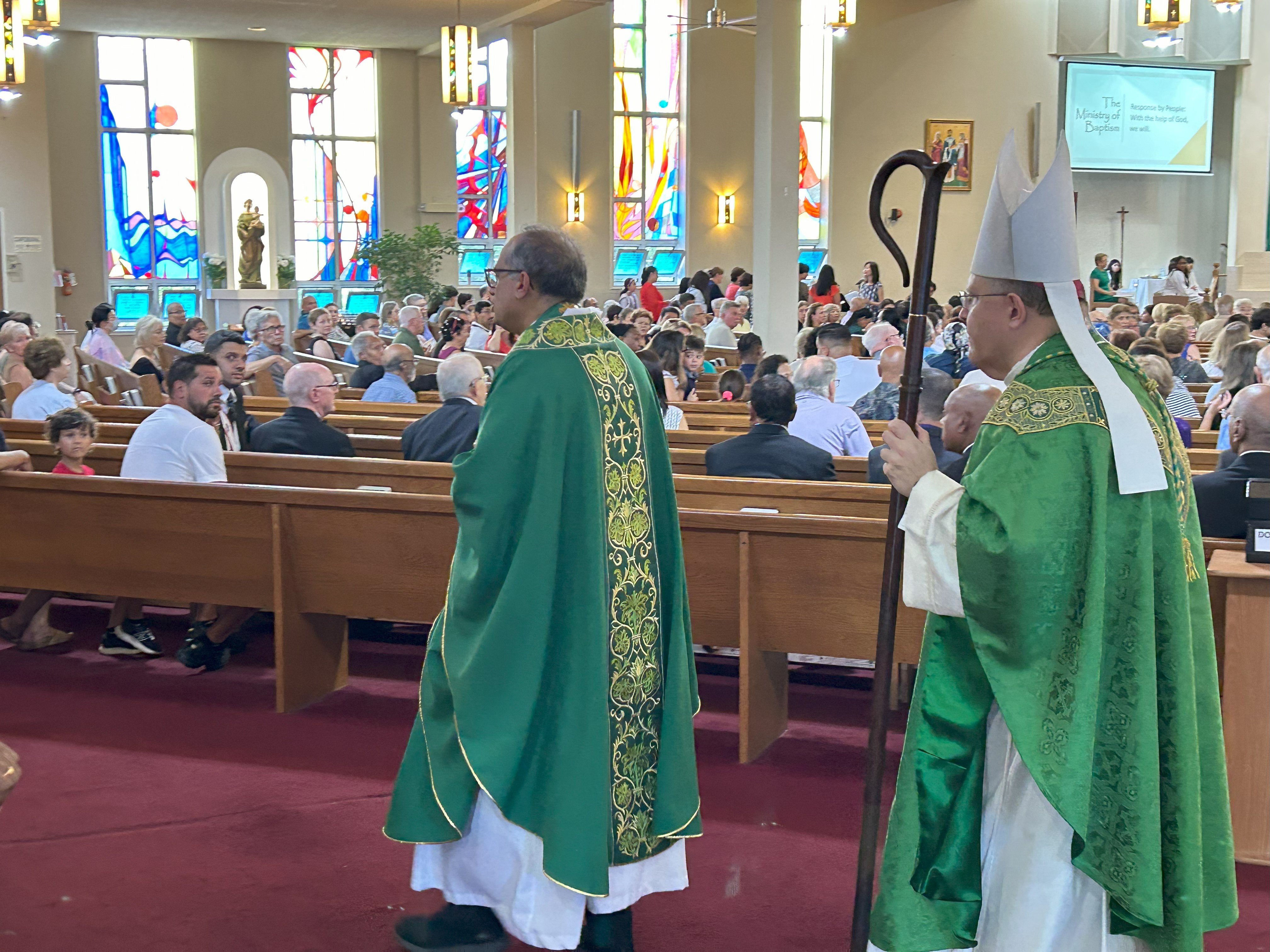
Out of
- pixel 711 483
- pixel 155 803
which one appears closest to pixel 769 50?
pixel 711 483

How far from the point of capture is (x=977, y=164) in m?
20.7

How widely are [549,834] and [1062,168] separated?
4.93 ft

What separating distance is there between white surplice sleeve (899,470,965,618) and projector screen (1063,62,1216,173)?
65.9 feet

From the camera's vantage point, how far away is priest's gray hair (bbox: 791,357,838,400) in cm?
638

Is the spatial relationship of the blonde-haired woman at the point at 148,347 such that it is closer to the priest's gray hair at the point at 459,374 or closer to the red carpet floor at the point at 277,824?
the priest's gray hair at the point at 459,374

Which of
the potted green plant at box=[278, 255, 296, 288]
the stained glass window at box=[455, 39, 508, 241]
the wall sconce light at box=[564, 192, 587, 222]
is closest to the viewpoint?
the potted green plant at box=[278, 255, 296, 288]

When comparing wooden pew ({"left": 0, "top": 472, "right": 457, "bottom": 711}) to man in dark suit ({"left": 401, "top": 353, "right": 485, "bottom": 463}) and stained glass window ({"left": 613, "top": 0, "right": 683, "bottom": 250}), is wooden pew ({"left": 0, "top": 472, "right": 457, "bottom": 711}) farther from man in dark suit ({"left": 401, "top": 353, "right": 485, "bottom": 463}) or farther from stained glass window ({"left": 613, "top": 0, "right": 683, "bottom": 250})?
stained glass window ({"left": 613, "top": 0, "right": 683, "bottom": 250})

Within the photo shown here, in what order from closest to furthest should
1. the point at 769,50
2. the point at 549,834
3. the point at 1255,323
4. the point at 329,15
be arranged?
the point at 549,834
the point at 1255,323
the point at 769,50
the point at 329,15

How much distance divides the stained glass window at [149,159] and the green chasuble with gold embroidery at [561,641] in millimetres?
16680

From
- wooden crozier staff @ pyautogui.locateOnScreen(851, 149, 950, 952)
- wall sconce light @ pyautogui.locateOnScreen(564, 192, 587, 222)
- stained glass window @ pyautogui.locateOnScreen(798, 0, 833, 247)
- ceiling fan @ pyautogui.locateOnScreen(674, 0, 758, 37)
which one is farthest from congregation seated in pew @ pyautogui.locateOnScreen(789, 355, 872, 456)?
stained glass window @ pyautogui.locateOnScreen(798, 0, 833, 247)

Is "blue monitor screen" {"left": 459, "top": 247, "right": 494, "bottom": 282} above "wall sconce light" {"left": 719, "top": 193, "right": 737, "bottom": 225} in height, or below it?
below

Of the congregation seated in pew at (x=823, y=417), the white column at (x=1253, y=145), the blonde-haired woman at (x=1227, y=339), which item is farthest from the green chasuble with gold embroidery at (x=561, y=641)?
the white column at (x=1253, y=145)

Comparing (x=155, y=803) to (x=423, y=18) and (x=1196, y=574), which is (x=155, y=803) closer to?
(x=1196, y=574)

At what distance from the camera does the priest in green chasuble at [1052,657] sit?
2.13 meters
